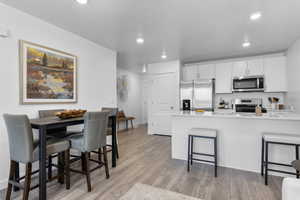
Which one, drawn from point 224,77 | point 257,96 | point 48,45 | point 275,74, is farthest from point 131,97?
point 275,74

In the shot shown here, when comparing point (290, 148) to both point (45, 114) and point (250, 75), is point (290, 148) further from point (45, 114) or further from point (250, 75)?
point (45, 114)

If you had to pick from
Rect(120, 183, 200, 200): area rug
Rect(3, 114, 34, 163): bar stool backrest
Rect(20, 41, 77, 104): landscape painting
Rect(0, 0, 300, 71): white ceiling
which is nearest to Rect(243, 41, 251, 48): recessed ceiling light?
Rect(0, 0, 300, 71): white ceiling

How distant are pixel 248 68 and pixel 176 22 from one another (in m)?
2.93

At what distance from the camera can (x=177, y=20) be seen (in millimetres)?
2432

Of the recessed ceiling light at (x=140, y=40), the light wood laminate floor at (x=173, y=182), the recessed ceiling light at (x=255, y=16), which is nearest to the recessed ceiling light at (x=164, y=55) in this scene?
the recessed ceiling light at (x=140, y=40)

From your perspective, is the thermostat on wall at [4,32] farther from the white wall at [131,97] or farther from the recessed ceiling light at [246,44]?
the recessed ceiling light at [246,44]

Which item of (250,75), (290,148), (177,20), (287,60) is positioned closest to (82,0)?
(177,20)

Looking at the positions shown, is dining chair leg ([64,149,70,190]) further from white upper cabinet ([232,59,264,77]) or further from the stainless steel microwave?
white upper cabinet ([232,59,264,77])

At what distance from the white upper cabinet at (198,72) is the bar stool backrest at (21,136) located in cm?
434

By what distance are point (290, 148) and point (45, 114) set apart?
3909 millimetres

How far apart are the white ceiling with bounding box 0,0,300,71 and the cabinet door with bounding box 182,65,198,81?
116 centimetres

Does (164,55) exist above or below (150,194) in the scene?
above

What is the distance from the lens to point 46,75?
2.47 m

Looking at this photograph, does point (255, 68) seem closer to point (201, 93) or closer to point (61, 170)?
point (201, 93)
